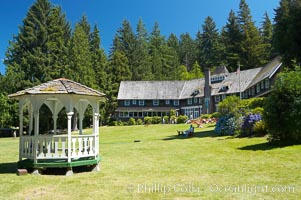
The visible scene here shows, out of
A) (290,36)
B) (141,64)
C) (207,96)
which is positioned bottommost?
(207,96)

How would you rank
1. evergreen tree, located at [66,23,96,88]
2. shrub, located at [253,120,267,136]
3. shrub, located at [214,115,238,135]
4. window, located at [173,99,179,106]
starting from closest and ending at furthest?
1. shrub, located at [253,120,267,136]
2. shrub, located at [214,115,238,135]
3. evergreen tree, located at [66,23,96,88]
4. window, located at [173,99,179,106]

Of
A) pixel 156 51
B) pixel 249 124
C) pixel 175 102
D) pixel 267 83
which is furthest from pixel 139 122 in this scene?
pixel 249 124

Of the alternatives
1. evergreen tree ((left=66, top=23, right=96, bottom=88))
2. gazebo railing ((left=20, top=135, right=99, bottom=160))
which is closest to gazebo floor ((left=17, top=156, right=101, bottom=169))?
gazebo railing ((left=20, top=135, right=99, bottom=160))

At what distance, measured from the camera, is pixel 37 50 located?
49.1 meters

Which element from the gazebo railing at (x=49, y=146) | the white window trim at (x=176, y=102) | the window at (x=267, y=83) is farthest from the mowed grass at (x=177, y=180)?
the white window trim at (x=176, y=102)

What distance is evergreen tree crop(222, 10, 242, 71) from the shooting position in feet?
243

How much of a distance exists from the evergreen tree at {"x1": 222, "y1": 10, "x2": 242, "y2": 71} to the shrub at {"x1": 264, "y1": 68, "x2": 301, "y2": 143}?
56314mm

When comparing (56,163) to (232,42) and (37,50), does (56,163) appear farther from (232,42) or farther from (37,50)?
(232,42)

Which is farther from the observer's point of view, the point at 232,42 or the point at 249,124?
the point at 232,42

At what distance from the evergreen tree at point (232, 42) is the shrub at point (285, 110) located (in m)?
56.3

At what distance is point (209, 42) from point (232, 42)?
15562 mm

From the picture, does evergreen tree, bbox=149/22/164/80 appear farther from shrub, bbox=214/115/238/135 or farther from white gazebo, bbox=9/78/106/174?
white gazebo, bbox=9/78/106/174

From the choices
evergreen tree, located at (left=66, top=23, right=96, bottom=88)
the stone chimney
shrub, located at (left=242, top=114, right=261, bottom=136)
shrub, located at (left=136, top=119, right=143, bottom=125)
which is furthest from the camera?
the stone chimney

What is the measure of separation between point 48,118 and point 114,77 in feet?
80.4
